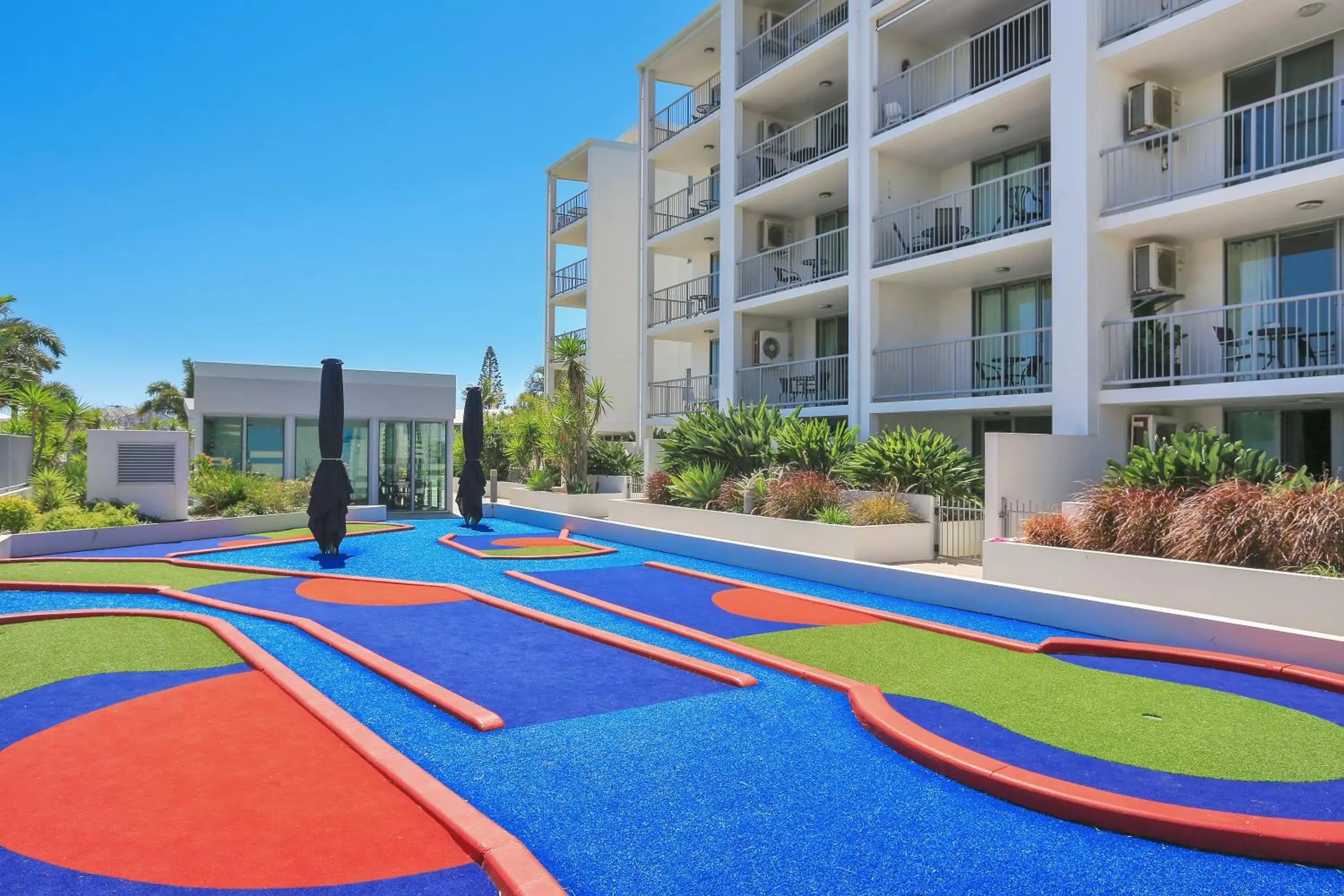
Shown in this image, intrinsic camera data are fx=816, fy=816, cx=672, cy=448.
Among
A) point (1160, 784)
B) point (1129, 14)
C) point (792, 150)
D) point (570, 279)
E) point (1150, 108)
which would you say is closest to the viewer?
point (1160, 784)

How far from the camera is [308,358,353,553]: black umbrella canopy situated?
50.5 ft

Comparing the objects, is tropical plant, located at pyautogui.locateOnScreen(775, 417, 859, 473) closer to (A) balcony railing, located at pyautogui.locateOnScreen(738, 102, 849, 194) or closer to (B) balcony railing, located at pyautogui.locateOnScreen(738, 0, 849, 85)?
(A) balcony railing, located at pyautogui.locateOnScreen(738, 102, 849, 194)

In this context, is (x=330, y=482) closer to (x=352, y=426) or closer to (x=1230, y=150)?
(x=352, y=426)

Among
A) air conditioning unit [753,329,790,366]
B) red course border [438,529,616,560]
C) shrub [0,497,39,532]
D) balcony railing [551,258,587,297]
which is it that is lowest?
red course border [438,529,616,560]

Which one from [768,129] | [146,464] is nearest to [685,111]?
[768,129]

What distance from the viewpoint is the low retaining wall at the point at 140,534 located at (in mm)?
14953

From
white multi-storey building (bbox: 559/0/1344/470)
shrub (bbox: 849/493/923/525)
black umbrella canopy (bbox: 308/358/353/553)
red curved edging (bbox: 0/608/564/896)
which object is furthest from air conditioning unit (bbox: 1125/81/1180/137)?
red curved edging (bbox: 0/608/564/896)

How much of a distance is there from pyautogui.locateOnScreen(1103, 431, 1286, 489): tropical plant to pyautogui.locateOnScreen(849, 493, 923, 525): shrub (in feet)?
11.2

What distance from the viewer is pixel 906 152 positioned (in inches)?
750

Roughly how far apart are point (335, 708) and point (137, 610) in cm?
523

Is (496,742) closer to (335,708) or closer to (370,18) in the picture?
(335,708)

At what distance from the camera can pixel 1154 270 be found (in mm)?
14469

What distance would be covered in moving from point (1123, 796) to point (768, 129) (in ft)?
74.0

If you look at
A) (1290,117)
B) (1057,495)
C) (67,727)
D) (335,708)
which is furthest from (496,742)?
(1290,117)
